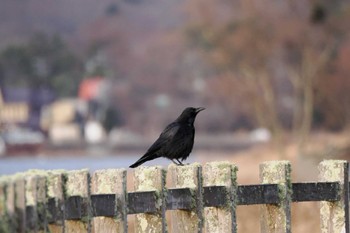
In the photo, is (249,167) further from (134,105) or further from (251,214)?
(134,105)

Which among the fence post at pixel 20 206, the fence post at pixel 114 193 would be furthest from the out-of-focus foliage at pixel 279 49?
the fence post at pixel 20 206

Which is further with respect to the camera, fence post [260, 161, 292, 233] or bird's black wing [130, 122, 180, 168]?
bird's black wing [130, 122, 180, 168]

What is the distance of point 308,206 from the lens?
22.3 metres

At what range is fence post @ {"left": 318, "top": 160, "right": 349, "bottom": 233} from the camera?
11.4 m

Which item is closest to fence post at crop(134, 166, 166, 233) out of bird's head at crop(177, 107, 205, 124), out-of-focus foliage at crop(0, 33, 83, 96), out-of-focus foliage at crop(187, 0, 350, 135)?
bird's head at crop(177, 107, 205, 124)

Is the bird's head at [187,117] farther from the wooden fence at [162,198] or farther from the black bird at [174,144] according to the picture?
the wooden fence at [162,198]

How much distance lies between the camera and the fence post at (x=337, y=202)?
1144 cm

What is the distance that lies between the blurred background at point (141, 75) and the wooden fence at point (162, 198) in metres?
50.6

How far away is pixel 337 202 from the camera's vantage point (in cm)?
1148

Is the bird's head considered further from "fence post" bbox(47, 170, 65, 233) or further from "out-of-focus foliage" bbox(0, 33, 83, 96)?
"out-of-focus foliage" bbox(0, 33, 83, 96)

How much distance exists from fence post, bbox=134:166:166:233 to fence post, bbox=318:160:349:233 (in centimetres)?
174

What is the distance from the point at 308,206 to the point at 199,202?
39.4 ft

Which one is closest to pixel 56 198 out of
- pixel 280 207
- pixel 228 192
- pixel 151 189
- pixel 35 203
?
pixel 35 203

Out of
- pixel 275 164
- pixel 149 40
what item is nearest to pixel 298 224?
pixel 275 164
